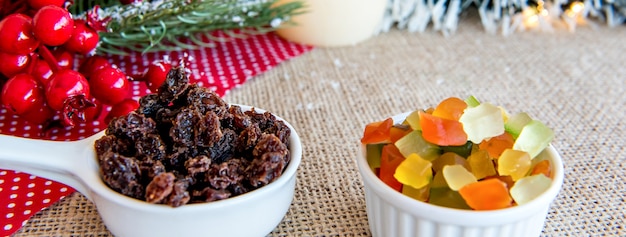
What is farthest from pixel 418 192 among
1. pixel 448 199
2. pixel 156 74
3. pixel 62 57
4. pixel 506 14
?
pixel 506 14

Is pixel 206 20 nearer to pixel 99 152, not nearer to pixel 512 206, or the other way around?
pixel 99 152

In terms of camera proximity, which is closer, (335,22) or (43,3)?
(43,3)

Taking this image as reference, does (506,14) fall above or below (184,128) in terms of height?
below

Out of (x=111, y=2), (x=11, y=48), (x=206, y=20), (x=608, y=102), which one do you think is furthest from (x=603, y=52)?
(x=11, y=48)

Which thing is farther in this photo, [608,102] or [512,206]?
[608,102]

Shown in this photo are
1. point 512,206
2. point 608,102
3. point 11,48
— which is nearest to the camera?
point 512,206

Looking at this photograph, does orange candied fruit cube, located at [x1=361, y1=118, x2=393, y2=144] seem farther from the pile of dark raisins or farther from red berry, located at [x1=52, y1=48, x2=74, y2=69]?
red berry, located at [x1=52, y1=48, x2=74, y2=69]

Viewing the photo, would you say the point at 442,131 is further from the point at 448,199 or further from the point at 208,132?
the point at 208,132

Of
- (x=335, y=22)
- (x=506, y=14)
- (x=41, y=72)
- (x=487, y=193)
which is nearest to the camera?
(x=487, y=193)
